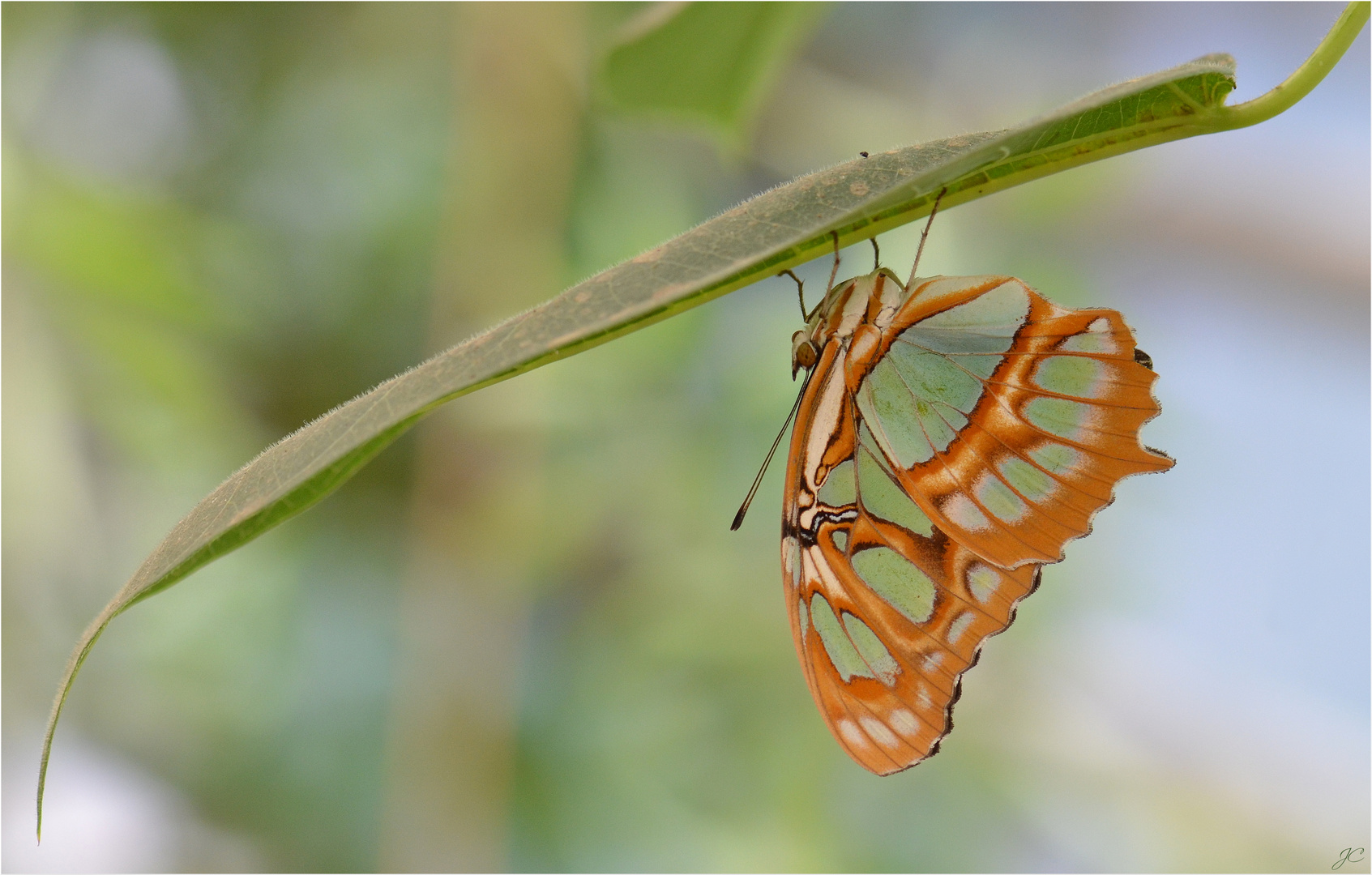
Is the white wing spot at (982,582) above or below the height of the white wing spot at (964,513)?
below

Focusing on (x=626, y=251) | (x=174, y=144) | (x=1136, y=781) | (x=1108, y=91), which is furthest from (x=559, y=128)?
(x=1136, y=781)

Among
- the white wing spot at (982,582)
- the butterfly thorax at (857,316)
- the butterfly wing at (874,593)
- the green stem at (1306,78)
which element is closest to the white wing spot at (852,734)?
the butterfly wing at (874,593)

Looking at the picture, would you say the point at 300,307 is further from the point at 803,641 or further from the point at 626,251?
the point at 803,641

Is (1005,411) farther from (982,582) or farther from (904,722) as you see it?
(904,722)

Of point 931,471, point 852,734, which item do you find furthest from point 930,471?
point 852,734

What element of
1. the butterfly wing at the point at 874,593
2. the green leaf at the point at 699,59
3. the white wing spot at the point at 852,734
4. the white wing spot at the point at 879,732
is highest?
the green leaf at the point at 699,59
